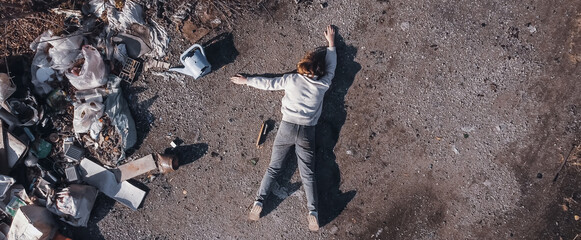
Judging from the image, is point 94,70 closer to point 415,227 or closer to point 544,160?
point 415,227

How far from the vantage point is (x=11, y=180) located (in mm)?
4258

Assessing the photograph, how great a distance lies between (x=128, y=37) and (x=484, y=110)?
15.0ft

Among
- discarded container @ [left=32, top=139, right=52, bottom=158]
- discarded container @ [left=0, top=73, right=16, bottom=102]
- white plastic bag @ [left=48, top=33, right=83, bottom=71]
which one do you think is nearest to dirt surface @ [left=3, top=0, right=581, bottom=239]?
white plastic bag @ [left=48, top=33, right=83, bottom=71]

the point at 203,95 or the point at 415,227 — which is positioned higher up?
the point at 203,95

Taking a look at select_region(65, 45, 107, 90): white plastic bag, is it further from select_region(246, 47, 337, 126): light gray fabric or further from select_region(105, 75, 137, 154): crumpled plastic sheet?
select_region(246, 47, 337, 126): light gray fabric

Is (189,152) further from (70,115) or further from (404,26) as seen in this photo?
(404,26)

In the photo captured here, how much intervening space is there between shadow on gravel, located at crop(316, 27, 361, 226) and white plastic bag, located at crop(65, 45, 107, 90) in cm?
278

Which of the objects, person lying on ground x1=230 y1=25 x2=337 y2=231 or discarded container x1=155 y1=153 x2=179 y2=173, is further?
discarded container x1=155 y1=153 x2=179 y2=173

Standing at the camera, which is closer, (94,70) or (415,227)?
(94,70)

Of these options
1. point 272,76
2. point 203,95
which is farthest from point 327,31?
point 203,95

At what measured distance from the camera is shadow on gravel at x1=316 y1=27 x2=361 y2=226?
443 cm

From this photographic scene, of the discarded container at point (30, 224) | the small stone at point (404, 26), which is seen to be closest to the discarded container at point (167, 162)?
the discarded container at point (30, 224)

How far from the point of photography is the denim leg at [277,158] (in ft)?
14.1

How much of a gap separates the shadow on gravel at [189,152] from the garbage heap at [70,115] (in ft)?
0.58
